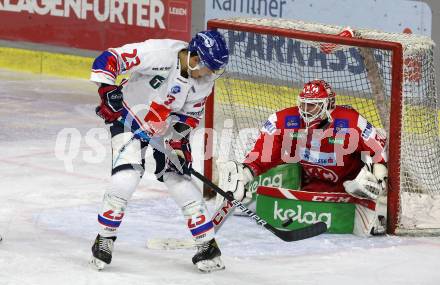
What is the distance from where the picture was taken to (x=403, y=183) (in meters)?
6.12

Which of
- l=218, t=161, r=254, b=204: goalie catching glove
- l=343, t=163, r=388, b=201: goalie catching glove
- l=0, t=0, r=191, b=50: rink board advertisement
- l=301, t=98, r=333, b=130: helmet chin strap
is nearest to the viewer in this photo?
l=218, t=161, r=254, b=204: goalie catching glove

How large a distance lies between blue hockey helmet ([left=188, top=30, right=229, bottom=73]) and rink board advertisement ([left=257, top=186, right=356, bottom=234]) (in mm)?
1070

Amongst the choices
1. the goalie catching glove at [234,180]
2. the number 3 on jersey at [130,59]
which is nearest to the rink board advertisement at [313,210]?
the goalie catching glove at [234,180]

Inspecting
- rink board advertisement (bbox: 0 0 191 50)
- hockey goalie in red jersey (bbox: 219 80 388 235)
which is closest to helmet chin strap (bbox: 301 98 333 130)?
hockey goalie in red jersey (bbox: 219 80 388 235)

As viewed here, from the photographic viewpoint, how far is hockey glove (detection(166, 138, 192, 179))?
503 cm

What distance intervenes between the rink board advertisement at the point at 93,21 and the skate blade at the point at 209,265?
4.82 meters

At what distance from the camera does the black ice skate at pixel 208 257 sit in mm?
5008

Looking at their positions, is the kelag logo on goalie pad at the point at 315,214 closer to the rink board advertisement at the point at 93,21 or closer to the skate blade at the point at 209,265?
the skate blade at the point at 209,265

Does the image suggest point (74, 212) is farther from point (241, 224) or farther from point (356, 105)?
point (356, 105)

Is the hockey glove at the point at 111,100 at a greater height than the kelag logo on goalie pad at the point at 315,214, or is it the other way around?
the hockey glove at the point at 111,100

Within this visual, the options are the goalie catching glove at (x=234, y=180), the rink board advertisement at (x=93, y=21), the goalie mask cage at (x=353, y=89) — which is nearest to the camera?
the goalie catching glove at (x=234, y=180)

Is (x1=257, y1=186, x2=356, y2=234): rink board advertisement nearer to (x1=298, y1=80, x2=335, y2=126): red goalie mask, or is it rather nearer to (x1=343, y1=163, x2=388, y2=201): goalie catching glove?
(x1=343, y1=163, x2=388, y2=201): goalie catching glove

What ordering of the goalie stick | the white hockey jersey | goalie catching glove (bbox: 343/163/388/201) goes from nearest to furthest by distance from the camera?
the white hockey jersey < the goalie stick < goalie catching glove (bbox: 343/163/388/201)

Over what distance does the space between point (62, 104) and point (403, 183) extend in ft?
12.7
